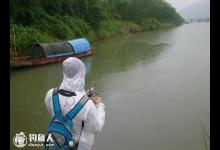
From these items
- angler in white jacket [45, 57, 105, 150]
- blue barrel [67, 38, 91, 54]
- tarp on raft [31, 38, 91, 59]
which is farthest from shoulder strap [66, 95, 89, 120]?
blue barrel [67, 38, 91, 54]

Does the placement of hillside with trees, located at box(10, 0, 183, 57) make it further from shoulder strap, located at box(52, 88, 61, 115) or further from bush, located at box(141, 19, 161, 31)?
shoulder strap, located at box(52, 88, 61, 115)

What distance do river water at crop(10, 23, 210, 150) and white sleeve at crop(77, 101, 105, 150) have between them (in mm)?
1174

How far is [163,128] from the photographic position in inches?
215

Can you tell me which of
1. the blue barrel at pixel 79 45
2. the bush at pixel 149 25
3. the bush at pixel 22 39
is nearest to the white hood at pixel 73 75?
the bush at pixel 22 39

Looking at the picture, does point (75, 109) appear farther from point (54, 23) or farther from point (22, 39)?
point (54, 23)

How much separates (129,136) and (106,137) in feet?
1.21

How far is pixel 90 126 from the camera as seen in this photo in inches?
83.2

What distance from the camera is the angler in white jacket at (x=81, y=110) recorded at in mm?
2098

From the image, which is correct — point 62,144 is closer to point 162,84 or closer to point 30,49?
point 162,84

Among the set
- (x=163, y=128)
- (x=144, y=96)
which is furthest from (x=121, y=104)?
(x=163, y=128)

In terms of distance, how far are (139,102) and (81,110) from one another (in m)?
4.81

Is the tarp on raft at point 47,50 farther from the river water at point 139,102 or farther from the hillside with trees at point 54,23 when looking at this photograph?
the hillside with trees at point 54,23

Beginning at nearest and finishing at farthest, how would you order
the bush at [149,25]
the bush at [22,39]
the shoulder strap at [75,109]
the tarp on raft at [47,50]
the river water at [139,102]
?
the shoulder strap at [75,109] → the river water at [139,102] → the tarp on raft at [47,50] → the bush at [22,39] → the bush at [149,25]

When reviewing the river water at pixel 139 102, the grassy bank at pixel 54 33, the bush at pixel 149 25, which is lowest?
the river water at pixel 139 102
